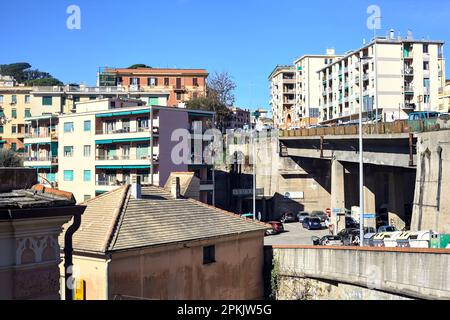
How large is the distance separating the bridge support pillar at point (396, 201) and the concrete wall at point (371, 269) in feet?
83.5

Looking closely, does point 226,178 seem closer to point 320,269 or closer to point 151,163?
point 151,163

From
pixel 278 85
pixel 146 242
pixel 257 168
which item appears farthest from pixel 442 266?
pixel 278 85

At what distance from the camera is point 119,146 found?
47406 millimetres

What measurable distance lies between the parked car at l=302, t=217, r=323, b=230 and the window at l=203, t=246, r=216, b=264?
2745cm

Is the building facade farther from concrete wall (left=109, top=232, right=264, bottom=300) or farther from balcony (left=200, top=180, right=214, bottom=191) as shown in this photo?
balcony (left=200, top=180, right=214, bottom=191)

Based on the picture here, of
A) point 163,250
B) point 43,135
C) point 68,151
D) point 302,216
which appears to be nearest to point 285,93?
point 302,216

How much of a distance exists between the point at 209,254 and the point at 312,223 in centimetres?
2771

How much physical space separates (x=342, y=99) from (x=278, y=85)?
27.0 meters

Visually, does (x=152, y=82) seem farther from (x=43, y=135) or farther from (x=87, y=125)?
(x=87, y=125)

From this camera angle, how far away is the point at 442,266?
17047mm

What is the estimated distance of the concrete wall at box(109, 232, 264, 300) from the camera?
1639 cm

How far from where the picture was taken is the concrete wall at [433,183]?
88.3 feet

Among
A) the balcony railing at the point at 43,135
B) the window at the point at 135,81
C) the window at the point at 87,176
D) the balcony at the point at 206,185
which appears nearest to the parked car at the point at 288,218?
the balcony at the point at 206,185

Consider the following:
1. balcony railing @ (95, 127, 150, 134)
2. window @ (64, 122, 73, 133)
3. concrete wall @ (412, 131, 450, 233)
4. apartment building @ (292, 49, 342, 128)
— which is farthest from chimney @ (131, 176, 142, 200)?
apartment building @ (292, 49, 342, 128)
